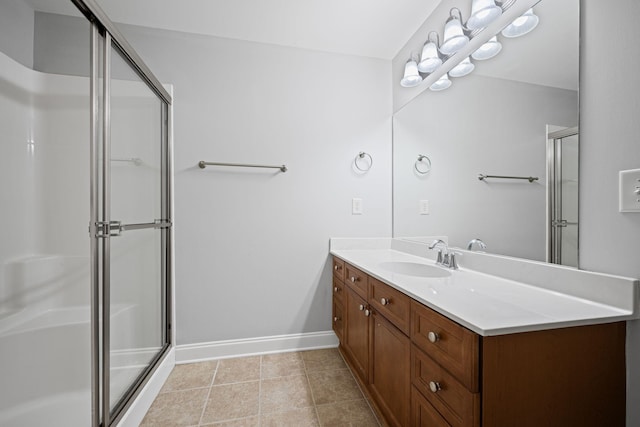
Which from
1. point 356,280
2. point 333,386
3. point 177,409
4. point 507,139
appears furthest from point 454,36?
point 177,409

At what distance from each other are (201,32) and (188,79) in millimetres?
355

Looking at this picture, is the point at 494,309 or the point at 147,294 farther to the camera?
the point at 147,294

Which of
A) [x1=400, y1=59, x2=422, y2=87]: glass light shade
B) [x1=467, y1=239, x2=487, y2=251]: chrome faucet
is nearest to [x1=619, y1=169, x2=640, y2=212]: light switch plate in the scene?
[x1=467, y1=239, x2=487, y2=251]: chrome faucet

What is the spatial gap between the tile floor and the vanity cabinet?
60 centimetres

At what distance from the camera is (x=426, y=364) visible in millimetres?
Result: 908

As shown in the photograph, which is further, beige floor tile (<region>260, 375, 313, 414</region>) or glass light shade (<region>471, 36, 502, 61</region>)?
beige floor tile (<region>260, 375, 313, 414</region>)

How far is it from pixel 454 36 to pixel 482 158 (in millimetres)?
706

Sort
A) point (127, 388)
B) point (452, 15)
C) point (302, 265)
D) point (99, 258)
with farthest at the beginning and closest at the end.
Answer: point (302, 265)
point (452, 15)
point (127, 388)
point (99, 258)

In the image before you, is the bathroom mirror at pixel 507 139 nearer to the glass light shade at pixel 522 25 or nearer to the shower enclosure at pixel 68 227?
the glass light shade at pixel 522 25

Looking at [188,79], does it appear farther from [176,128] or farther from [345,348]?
[345,348]

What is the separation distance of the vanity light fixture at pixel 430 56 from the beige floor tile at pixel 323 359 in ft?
6.90

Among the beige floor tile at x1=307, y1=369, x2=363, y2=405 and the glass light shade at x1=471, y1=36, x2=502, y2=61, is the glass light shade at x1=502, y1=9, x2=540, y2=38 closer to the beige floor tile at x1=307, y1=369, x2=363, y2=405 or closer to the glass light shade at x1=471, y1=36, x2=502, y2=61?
the glass light shade at x1=471, y1=36, x2=502, y2=61

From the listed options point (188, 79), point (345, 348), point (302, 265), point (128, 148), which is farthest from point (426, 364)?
point (188, 79)

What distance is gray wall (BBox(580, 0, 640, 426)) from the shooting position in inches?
31.5
